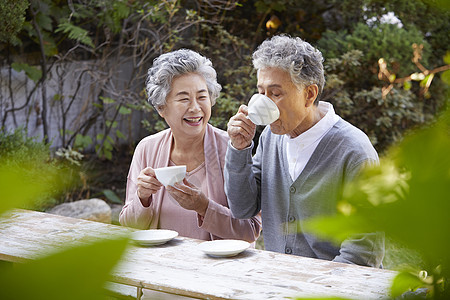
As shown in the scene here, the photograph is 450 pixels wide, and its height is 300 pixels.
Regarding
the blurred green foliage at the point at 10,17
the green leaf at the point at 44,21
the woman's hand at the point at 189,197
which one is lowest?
the woman's hand at the point at 189,197

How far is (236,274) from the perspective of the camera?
1.77 meters

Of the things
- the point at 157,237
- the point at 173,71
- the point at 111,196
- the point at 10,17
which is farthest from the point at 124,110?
the point at 157,237

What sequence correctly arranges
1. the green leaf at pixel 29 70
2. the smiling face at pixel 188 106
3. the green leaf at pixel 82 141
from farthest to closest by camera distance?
the green leaf at pixel 82 141
the green leaf at pixel 29 70
the smiling face at pixel 188 106

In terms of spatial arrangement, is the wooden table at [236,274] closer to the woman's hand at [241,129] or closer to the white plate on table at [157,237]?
the white plate on table at [157,237]

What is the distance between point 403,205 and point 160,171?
2.03 metres

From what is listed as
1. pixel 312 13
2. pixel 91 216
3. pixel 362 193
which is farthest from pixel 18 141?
pixel 362 193

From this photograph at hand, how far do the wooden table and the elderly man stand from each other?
1.07 feet

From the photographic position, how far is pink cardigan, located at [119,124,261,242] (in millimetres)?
2455

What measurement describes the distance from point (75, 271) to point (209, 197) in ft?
7.93

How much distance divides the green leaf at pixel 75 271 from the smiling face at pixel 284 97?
2.10 metres

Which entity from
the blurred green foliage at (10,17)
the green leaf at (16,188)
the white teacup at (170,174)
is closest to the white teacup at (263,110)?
the white teacup at (170,174)

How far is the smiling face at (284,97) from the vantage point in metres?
2.26

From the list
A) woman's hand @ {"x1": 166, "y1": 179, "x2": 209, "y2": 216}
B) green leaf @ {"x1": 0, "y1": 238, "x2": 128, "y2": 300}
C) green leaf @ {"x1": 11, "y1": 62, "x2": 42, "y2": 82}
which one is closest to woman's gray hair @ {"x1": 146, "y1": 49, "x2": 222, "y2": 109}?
woman's hand @ {"x1": 166, "y1": 179, "x2": 209, "y2": 216}

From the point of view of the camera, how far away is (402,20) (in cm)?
642
